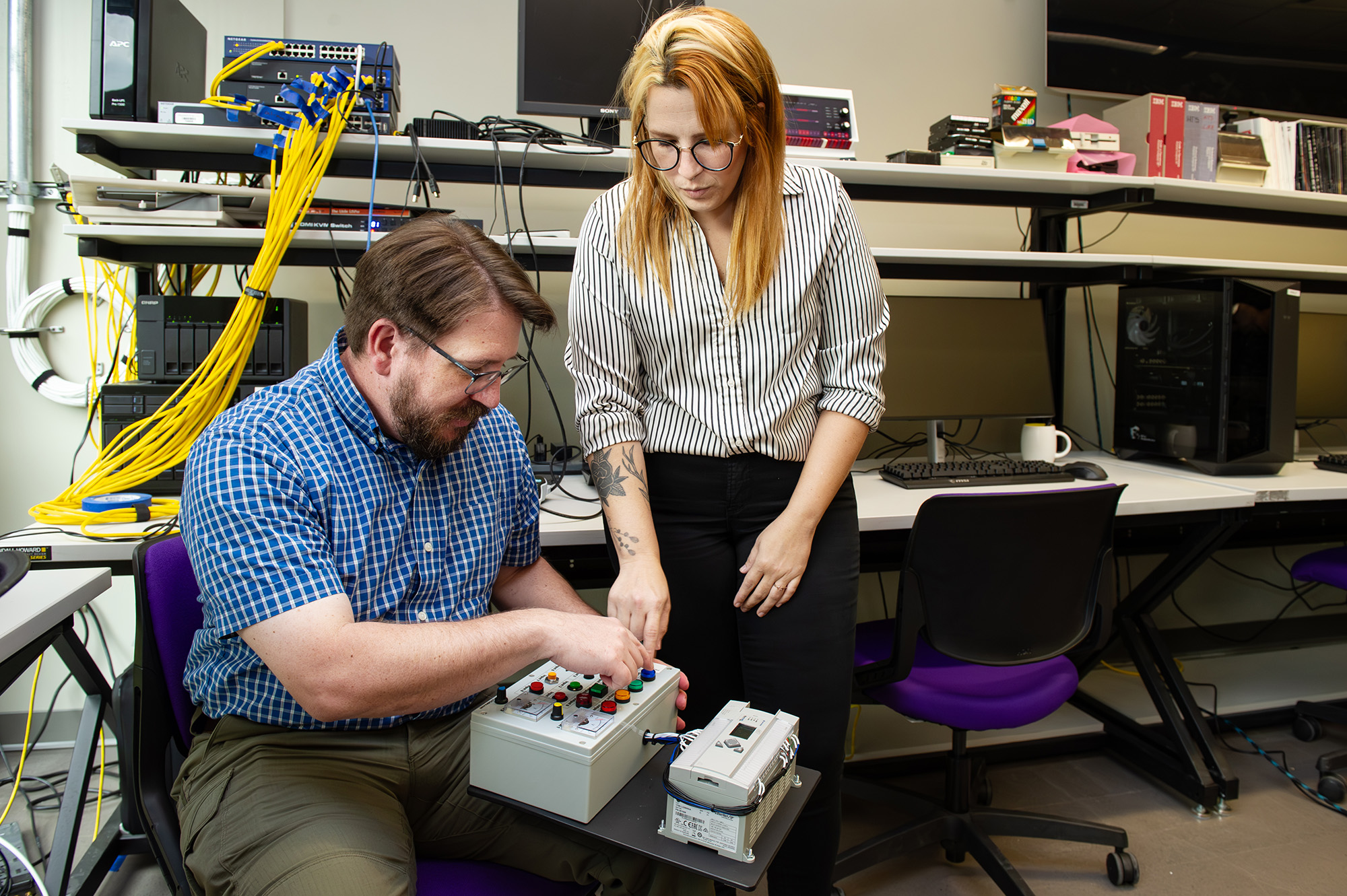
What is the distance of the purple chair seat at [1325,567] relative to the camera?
7.05ft

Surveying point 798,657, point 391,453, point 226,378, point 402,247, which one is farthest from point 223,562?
point 226,378

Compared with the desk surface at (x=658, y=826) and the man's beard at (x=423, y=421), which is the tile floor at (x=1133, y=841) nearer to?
the desk surface at (x=658, y=826)

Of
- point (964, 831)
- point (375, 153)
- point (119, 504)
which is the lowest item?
point (964, 831)

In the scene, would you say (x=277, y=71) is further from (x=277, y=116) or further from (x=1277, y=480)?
(x=1277, y=480)

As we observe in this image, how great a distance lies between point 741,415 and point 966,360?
1343 millimetres

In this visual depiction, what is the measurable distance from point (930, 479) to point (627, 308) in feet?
3.49

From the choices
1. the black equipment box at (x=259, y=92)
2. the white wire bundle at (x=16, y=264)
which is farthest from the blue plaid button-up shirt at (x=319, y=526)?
the white wire bundle at (x=16, y=264)

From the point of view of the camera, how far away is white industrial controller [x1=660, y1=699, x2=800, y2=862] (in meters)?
0.68

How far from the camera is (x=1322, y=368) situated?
261 cm

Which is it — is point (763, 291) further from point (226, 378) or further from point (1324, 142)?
point (1324, 142)

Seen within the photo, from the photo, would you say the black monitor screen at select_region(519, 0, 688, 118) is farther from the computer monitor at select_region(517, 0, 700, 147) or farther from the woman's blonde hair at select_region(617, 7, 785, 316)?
the woman's blonde hair at select_region(617, 7, 785, 316)

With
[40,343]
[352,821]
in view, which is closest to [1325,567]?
[352,821]

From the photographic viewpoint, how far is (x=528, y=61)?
188 cm

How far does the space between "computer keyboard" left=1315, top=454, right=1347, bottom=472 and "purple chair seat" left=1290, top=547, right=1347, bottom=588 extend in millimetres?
239
